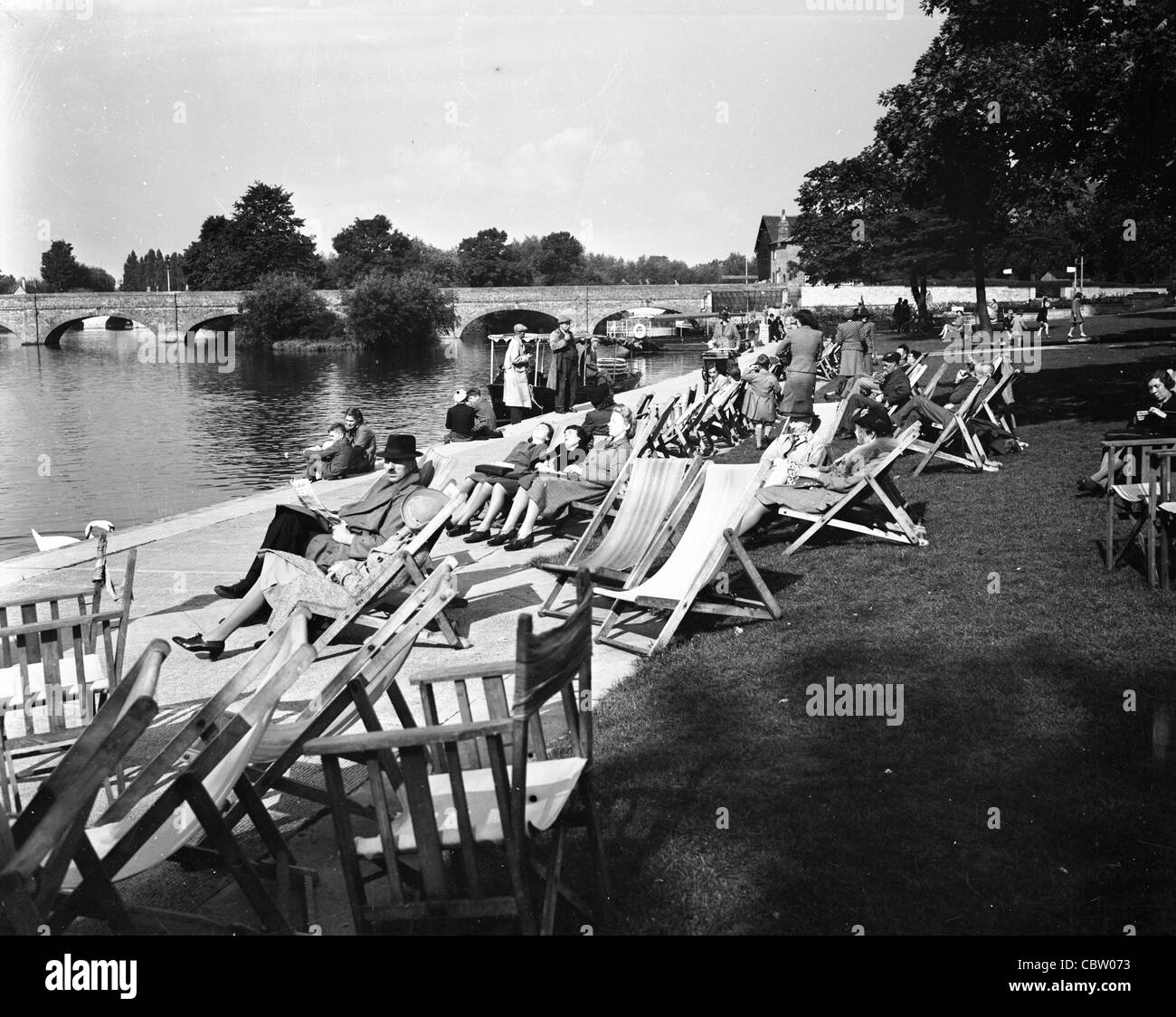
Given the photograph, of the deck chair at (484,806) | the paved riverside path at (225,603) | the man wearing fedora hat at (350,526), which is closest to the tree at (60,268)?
the paved riverside path at (225,603)

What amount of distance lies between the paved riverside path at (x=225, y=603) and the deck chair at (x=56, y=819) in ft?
3.20

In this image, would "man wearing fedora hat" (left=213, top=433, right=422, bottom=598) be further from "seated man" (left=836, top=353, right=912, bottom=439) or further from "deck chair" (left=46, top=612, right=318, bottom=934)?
"seated man" (left=836, top=353, right=912, bottom=439)

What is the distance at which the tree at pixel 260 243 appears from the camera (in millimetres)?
85875

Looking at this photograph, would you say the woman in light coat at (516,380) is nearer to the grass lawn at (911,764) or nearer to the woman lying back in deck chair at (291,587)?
the grass lawn at (911,764)

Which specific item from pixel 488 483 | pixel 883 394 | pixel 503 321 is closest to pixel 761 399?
pixel 883 394

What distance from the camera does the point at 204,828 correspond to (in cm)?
275

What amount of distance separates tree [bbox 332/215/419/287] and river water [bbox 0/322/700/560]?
35373 millimetres

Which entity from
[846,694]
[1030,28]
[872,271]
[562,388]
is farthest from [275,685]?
[872,271]

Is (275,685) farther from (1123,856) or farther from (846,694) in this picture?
(846,694)

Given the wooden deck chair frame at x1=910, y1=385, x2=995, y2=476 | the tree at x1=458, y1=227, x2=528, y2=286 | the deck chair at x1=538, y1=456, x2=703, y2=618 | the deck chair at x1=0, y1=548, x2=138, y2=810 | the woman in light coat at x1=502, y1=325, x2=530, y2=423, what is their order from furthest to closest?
the tree at x1=458, y1=227, x2=528, y2=286
the woman in light coat at x1=502, y1=325, x2=530, y2=423
the wooden deck chair frame at x1=910, y1=385, x2=995, y2=476
the deck chair at x1=538, y1=456, x2=703, y2=618
the deck chair at x1=0, y1=548, x2=138, y2=810

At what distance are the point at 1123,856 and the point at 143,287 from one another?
172571mm

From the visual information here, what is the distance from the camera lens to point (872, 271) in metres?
58.8

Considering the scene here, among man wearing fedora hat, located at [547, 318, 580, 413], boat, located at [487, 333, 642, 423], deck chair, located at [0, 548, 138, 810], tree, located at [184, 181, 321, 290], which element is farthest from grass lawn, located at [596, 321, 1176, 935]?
tree, located at [184, 181, 321, 290]

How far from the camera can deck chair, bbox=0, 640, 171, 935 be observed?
227cm
